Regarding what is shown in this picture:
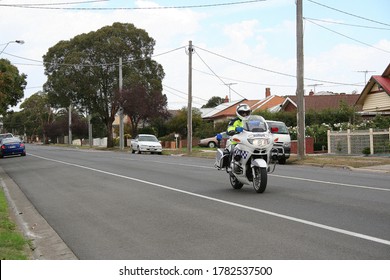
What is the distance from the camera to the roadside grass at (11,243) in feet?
20.7

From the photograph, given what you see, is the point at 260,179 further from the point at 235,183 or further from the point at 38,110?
the point at 38,110

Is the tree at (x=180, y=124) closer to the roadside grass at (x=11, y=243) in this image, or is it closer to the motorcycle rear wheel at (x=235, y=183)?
the motorcycle rear wheel at (x=235, y=183)

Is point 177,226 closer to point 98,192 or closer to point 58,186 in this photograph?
point 98,192

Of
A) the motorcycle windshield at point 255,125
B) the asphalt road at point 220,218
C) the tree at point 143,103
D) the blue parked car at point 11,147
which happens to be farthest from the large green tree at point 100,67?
the motorcycle windshield at point 255,125

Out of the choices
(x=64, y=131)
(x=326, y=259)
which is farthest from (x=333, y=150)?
(x=64, y=131)

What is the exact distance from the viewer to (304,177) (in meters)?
14.8

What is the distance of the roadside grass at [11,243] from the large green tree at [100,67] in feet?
139

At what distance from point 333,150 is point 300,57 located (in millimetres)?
6511

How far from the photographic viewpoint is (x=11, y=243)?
702 centimetres

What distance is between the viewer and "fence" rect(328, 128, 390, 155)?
78.7 ft

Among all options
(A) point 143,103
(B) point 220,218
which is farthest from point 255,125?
(A) point 143,103

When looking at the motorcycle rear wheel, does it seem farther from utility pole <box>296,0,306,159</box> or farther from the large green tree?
the large green tree

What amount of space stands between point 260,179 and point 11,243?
18.2ft

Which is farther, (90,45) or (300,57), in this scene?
(90,45)
